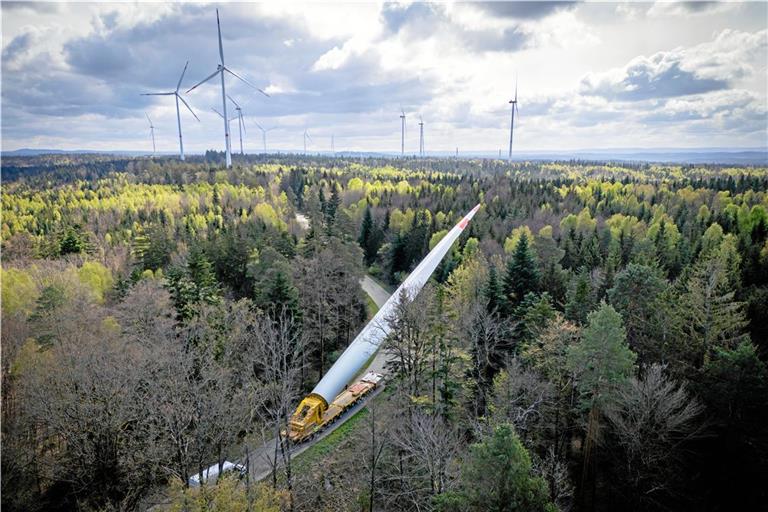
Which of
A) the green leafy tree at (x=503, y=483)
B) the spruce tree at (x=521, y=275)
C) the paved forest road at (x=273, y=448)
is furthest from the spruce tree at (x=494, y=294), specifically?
the green leafy tree at (x=503, y=483)

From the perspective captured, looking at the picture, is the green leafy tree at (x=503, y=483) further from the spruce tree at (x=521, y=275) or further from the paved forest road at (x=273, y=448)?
the spruce tree at (x=521, y=275)

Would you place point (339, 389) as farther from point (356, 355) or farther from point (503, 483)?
point (503, 483)

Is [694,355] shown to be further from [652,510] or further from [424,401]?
[424,401]

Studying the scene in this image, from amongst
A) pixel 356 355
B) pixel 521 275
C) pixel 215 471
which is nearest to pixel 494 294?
pixel 521 275

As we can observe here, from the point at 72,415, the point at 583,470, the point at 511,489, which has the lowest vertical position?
the point at 583,470

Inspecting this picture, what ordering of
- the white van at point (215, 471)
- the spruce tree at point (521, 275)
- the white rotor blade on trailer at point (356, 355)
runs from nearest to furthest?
the white van at point (215, 471) → the white rotor blade on trailer at point (356, 355) → the spruce tree at point (521, 275)

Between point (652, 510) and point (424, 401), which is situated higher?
point (424, 401)

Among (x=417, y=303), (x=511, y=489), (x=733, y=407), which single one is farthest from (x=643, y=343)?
(x=511, y=489)

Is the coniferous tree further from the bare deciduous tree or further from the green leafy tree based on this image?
the green leafy tree

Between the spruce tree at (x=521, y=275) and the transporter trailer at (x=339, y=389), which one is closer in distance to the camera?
the transporter trailer at (x=339, y=389)
